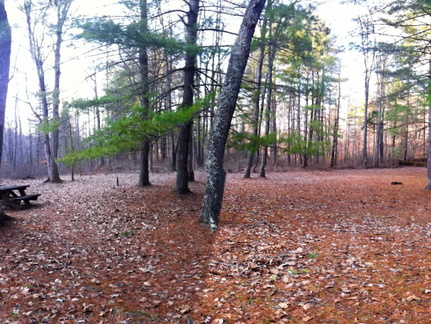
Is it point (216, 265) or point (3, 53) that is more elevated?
point (3, 53)

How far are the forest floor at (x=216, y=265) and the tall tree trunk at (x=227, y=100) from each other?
3.40 feet

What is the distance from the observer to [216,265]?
4.96 meters

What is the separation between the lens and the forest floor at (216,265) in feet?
11.3

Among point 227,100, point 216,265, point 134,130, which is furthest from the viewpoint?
point 134,130

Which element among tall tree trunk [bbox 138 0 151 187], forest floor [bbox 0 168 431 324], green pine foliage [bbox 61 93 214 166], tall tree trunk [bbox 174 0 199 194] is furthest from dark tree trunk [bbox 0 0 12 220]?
tall tree trunk [bbox 174 0 199 194]

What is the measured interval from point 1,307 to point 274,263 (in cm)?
373

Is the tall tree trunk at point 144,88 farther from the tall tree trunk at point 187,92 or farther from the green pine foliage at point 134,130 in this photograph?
the tall tree trunk at point 187,92

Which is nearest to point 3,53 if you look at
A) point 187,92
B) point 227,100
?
point 227,100

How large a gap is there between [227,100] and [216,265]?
142 inches

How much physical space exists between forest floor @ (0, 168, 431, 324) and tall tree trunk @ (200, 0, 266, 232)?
104 cm

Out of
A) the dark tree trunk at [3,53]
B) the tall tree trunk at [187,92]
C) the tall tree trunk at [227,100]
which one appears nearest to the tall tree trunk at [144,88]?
the tall tree trunk at [187,92]

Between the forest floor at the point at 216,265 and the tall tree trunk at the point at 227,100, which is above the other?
the tall tree trunk at the point at 227,100

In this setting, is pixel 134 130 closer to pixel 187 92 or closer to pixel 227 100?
pixel 227 100

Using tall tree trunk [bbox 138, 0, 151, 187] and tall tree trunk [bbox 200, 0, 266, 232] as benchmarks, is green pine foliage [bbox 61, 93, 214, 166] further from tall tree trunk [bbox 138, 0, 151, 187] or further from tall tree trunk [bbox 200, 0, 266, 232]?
tall tree trunk [bbox 200, 0, 266, 232]
